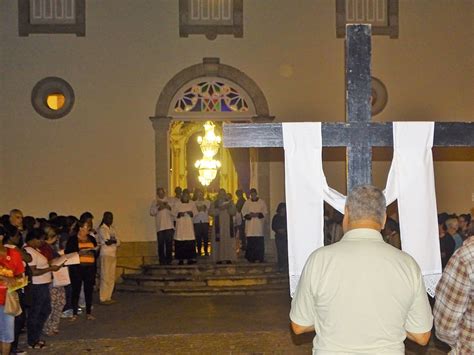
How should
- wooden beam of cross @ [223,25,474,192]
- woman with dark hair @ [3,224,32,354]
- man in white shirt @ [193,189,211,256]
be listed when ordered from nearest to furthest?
wooden beam of cross @ [223,25,474,192]
woman with dark hair @ [3,224,32,354]
man in white shirt @ [193,189,211,256]

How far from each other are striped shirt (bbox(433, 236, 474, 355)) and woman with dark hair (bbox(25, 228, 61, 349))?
6.76 meters

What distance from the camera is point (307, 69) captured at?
19.0 meters

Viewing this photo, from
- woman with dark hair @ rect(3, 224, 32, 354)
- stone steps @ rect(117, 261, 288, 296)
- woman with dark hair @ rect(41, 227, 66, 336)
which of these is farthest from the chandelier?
woman with dark hair @ rect(3, 224, 32, 354)

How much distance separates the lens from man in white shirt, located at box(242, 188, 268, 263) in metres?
17.5

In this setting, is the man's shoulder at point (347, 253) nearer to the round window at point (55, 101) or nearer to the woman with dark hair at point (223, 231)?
the woman with dark hair at point (223, 231)

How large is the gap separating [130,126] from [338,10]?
5.41 meters

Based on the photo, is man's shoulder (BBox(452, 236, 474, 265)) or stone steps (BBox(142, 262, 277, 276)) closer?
man's shoulder (BBox(452, 236, 474, 265))

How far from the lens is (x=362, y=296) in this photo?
3908mm

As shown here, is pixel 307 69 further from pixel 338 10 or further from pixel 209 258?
pixel 209 258

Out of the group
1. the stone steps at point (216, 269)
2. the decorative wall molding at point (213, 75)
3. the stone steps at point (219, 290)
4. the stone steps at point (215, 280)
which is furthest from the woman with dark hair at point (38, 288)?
the decorative wall molding at point (213, 75)

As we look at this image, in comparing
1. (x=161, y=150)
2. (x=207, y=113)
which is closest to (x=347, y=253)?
(x=161, y=150)

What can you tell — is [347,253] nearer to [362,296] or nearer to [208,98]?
[362,296]

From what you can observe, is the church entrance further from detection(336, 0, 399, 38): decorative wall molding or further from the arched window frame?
detection(336, 0, 399, 38): decorative wall molding

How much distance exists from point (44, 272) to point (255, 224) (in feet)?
25.1
